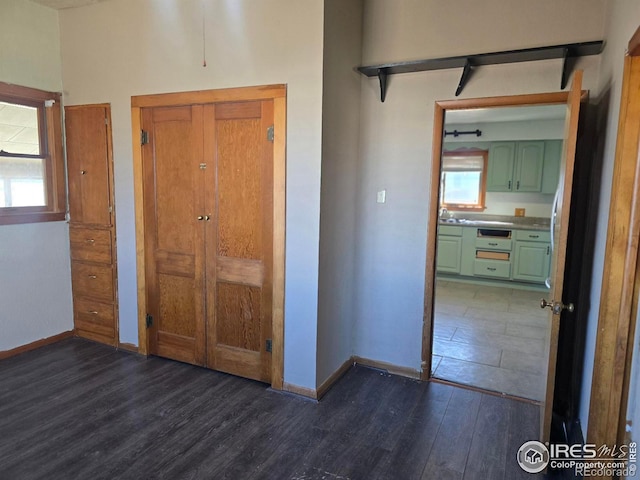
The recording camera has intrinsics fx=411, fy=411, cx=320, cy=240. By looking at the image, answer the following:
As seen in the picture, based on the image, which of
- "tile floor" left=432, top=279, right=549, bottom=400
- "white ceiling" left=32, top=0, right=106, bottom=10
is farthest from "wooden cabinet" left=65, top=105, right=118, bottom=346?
"tile floor" left=432, top=279, right=549, bottom=400

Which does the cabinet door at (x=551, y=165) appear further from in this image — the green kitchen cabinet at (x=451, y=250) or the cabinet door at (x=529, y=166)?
the green kitchen cabinet at (x=451, y=250)

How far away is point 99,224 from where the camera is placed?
3.49 metres

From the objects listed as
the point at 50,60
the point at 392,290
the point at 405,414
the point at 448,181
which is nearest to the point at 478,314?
the point at 392,290

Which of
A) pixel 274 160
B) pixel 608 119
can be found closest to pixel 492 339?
pixel 608 119

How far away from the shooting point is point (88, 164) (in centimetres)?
347

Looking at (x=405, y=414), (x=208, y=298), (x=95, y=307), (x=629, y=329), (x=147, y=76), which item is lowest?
(x=405, y=414)

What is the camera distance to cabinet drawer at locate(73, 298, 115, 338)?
140 inches

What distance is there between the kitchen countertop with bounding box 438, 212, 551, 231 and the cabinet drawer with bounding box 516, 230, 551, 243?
52mm

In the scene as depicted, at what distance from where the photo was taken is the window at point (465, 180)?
6.54m

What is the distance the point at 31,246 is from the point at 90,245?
425mm

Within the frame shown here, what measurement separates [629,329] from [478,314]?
3195 millimetres

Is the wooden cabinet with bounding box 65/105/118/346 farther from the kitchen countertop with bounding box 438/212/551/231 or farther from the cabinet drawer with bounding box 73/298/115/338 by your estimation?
the kitchen countertop with bounding box 438/212/551/231

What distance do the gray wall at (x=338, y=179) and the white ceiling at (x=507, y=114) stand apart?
2496mm

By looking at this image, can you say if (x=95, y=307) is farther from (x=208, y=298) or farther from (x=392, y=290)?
(x=392, y=290)
